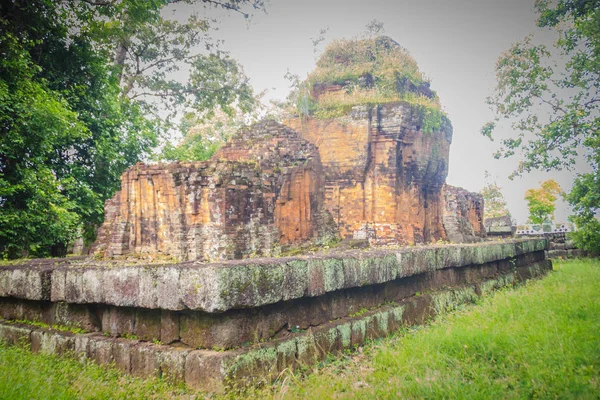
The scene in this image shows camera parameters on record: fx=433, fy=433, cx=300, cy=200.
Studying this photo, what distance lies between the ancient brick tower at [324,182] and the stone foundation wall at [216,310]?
105 inches

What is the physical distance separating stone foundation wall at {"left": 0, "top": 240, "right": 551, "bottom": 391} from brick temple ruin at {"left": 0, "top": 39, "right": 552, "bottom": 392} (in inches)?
0.6

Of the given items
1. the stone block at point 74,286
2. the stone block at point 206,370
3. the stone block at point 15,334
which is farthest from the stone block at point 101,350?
the stone block at point 15,334

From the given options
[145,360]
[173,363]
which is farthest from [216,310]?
[145,360]

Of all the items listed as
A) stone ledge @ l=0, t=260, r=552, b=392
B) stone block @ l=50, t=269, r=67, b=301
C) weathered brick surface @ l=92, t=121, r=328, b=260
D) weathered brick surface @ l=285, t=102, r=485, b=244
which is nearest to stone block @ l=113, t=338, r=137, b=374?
stone ledge @ l=0, t=260, r=552, b=392

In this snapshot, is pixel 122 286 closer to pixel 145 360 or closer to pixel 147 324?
pixel 147 324

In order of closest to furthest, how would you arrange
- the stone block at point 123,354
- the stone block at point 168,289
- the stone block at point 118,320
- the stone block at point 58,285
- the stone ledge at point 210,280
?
the stone ledge at point 210,280 → the stone block at point 168,289 → the stone block at point 123,354 → the stone block at point 118,320 → the stone block at point 58,285

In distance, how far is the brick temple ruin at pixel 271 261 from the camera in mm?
3504

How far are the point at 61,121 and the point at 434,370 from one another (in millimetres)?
8293

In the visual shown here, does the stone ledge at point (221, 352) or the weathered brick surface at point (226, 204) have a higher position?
the weathered brick surface at point (226, 204)

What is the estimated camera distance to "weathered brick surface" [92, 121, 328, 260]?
23.7 ft

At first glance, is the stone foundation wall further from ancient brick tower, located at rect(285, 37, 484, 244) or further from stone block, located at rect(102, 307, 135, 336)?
ancient brick tower, located at rect(285, 37, 484, 244)

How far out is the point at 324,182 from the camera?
11.5m

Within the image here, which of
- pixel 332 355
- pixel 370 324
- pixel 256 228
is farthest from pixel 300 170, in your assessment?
pixel 332 355

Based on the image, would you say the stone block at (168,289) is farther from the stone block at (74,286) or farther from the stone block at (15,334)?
the stone block at (15,334)
